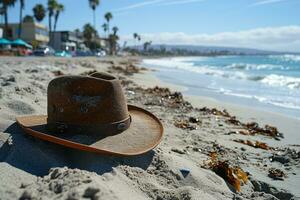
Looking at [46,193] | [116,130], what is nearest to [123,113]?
[116,130]

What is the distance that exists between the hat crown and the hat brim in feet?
0.56

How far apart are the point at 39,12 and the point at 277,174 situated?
82976 millimetres

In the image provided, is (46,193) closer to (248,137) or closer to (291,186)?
(291,186)

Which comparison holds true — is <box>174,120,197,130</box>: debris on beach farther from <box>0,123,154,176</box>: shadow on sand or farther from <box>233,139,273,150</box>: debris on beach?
<box>0,123,154,176</box>: shadow on sand

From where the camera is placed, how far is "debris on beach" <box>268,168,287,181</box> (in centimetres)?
487

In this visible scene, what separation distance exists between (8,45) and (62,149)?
54.4 meters

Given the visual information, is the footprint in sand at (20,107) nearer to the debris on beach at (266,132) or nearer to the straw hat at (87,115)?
the straw hat at (87,115)

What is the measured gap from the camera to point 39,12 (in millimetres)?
81438

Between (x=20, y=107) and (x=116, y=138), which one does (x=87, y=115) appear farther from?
(x=20, y=107)

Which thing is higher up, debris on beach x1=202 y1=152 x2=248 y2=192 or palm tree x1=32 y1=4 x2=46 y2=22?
palm tree x1=32 y1=4 x2=46 y2=22

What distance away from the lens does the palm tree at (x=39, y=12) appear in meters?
81.1

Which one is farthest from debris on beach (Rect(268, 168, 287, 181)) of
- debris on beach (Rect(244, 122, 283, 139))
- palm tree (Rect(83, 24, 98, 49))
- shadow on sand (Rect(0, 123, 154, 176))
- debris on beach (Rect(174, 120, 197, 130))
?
palm tree (Rect(83, 24, 98, 49))

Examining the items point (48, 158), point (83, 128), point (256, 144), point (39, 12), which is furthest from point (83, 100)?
point (39, 12)

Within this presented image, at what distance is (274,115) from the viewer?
1092cm
